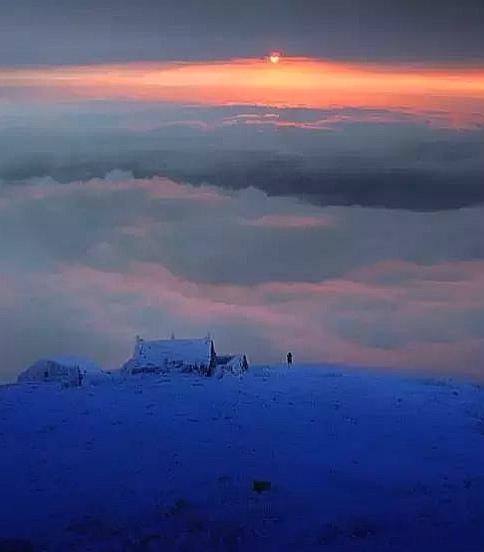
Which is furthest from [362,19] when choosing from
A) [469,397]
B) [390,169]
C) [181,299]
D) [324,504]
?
[324,504]

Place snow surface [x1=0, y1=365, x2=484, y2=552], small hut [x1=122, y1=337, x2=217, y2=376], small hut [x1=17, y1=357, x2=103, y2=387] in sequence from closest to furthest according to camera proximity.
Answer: snow surface [x1=0, y1=365, x2=484, y2=552], small hut [x1=17, y1=357, x2=103, y2=387], small hut [x1=122, y1=337, x2=217, y2=376]

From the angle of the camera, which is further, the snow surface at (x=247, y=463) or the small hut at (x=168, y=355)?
the small hut at (x=168, y=355)

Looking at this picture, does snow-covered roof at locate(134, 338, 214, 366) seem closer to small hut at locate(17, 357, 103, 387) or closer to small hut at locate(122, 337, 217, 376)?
small hut at locate(122, 337, 217, 376)

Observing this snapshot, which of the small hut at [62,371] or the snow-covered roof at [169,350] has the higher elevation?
the snow-covered roof at [169,350]

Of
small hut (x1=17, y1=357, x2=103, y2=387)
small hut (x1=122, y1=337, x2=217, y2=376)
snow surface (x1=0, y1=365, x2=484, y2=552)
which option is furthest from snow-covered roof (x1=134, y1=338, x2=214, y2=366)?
small hut (x1=17, y1=357, x2=103, y2=387)

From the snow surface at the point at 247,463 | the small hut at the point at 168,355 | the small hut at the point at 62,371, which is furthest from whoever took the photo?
the small hut at the point at 168,355

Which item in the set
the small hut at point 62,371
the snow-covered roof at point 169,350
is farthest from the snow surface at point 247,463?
the snow-covered roof at point 169,350

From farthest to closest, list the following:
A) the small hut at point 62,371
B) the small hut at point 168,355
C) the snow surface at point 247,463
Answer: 1. the small hut at point 168,355
2. the small hut at point 62,371
3. the snow surface at point 247,463

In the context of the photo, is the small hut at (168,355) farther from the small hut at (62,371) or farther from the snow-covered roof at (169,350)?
the small hut at (62,371)
